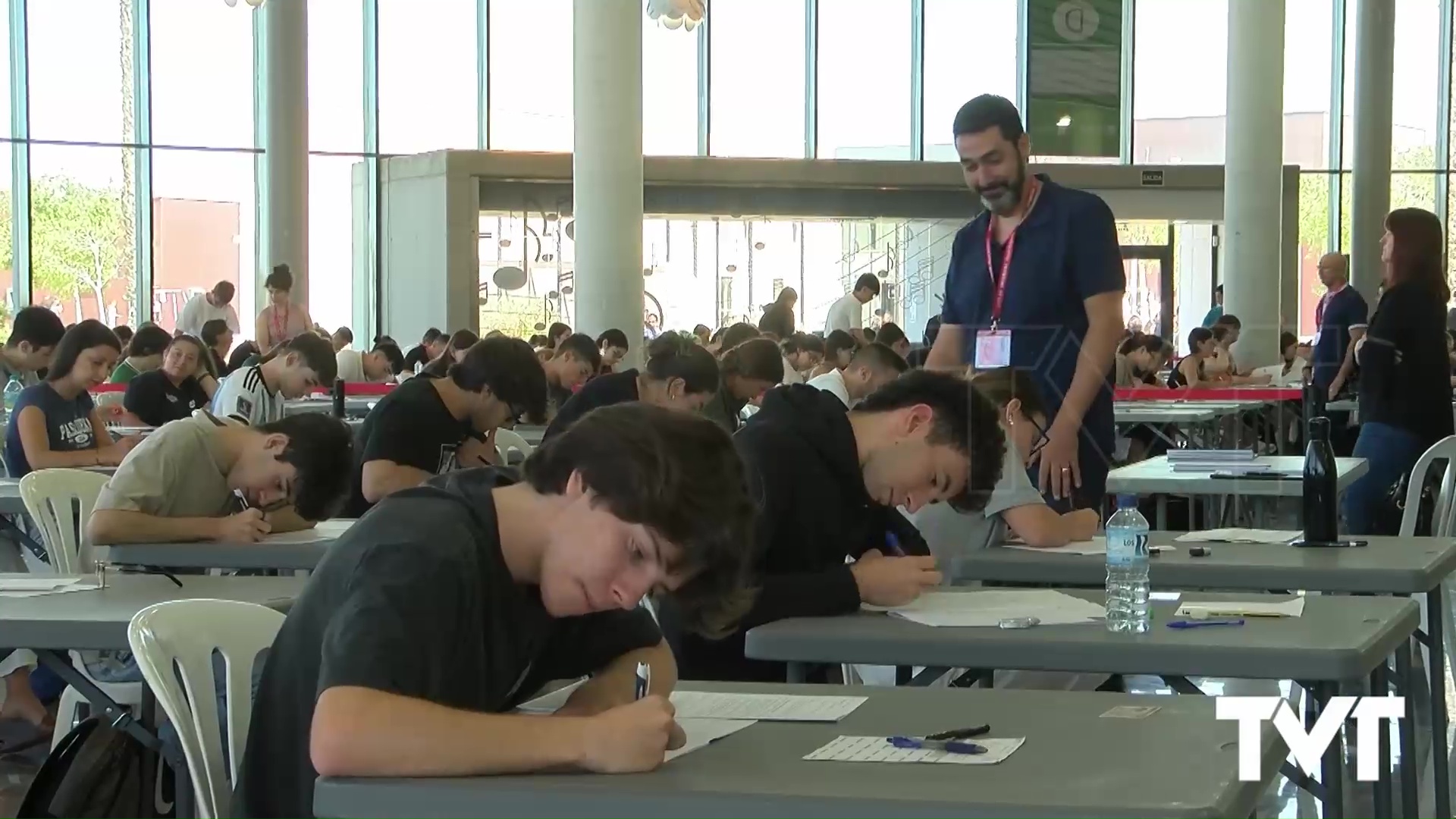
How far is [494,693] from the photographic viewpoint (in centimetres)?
188

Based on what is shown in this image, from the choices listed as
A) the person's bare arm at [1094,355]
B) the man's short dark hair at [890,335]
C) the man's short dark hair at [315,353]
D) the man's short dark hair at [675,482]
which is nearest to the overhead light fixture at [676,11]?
the man's short dark hair at [890,335]

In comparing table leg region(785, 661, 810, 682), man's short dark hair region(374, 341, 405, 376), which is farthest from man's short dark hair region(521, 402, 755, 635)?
man's short dark hair region(374, 341, 405, 376)

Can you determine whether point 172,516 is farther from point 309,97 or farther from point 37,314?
point 309,97

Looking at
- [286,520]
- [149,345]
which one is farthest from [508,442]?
[149,345]

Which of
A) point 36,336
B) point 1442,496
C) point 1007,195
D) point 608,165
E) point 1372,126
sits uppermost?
point 1372,126

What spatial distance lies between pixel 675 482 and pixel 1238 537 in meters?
2.38

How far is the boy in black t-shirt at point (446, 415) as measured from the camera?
4898 millimetres

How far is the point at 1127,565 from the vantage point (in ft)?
9.36

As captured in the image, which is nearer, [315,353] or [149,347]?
[315,353]

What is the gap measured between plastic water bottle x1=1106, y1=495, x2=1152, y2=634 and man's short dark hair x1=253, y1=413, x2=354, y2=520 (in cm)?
173

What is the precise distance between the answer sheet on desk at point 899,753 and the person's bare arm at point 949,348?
2.39 metres

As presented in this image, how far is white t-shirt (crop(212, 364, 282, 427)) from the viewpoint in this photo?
6.62m

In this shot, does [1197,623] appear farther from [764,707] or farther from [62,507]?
[62,507]

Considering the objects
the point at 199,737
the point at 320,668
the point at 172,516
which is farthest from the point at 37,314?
the point at 320,668
